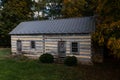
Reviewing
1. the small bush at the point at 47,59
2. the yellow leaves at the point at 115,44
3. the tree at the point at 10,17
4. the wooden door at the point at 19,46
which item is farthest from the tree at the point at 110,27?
the tree at the point at 10,17

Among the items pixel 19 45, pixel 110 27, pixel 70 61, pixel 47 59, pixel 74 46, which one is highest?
pixel 110 27

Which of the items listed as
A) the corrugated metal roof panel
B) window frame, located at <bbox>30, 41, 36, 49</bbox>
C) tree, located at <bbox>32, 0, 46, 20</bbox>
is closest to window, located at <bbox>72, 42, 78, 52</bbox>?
the corrugated metal roof panel

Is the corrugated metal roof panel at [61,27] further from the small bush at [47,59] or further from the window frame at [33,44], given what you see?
the small bush at [47,59]

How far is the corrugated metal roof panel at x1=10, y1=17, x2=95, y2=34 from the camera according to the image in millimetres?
26852

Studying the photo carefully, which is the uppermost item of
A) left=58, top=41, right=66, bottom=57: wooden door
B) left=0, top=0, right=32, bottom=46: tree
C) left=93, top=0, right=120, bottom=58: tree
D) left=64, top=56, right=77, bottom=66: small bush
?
left=0, top=0, right=32, bottom=46: tree

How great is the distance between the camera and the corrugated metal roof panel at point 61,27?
88.1 ft

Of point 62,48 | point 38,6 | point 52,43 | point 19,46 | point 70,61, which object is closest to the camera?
point 70,61

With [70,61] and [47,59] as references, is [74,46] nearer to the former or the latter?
[70,61]

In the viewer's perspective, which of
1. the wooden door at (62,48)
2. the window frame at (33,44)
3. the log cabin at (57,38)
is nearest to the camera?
the log cabin at (57,38)

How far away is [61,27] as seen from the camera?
28.9 meters

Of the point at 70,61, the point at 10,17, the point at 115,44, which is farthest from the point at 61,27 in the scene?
the point at 10,17

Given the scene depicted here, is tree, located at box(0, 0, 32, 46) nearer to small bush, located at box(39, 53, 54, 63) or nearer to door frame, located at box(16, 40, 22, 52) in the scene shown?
door frame, located at box(16, 40, 22, 52)

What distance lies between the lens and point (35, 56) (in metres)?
30.3

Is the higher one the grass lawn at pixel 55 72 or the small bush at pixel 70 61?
the small bush at pixel 70 61
